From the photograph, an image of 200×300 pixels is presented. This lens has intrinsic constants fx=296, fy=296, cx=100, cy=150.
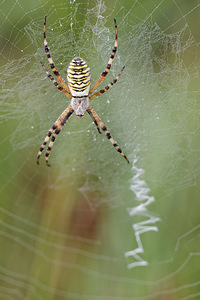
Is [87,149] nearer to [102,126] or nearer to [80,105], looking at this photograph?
[102,126]

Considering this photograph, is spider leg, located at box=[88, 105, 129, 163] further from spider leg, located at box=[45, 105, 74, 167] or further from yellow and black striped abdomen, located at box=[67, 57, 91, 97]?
yellow and black striped abdomen, located at box=[67, 57, 91, 97]

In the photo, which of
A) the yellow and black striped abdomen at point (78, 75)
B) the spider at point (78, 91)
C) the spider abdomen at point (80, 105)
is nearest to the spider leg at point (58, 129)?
the spider at point (78, 91)

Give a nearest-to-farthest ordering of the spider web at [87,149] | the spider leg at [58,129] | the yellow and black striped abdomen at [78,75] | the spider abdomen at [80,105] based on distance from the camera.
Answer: the yellow and black striped abdomen at [78,75] → the spider web at [87,149] → the spider abdomen at [80,105] → the spider leg at [58,129]

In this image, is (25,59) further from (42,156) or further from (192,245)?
(192,245)

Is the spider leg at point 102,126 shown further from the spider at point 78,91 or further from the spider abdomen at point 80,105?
the spider abdomen at point 80,105

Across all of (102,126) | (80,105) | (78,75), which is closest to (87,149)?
(102,126)
